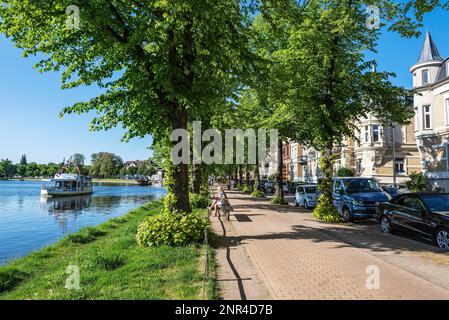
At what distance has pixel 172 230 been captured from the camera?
9.90 meters

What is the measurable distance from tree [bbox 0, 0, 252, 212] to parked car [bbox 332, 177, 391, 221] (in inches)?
315

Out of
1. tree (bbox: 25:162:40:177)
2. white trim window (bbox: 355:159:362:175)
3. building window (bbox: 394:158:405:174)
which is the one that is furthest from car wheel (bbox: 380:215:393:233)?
tree (bbox: 25:162:40:177)

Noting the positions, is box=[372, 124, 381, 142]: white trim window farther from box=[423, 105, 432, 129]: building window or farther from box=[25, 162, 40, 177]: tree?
box=[25, 162, 40, 177]: tree

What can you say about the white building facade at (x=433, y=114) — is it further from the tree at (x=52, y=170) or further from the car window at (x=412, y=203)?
the tree at (x=52, y=170)

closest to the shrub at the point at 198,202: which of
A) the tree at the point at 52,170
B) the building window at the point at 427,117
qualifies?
the building window at the point at 427,117

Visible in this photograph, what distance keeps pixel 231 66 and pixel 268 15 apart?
2.13 meters

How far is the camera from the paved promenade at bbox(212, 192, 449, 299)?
20.0 ft

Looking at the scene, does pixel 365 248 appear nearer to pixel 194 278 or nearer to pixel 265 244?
→ pixel 265 244

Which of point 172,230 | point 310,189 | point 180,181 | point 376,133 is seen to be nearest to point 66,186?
point 310,189

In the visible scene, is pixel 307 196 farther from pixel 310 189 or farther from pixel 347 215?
pixel 347 215

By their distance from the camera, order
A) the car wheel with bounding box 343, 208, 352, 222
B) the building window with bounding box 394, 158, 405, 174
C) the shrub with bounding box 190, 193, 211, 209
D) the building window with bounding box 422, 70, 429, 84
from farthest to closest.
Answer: the building window with bounding box 394, 158, 405, 174, the building window with bounding box 422, 70, 429, 84, the shrub with bounding box 190, 193, 211, 209, the car wheel with bounding box 343, 208, 352, 222

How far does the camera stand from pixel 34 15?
9.81 meters

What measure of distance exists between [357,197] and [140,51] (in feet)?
35.7
